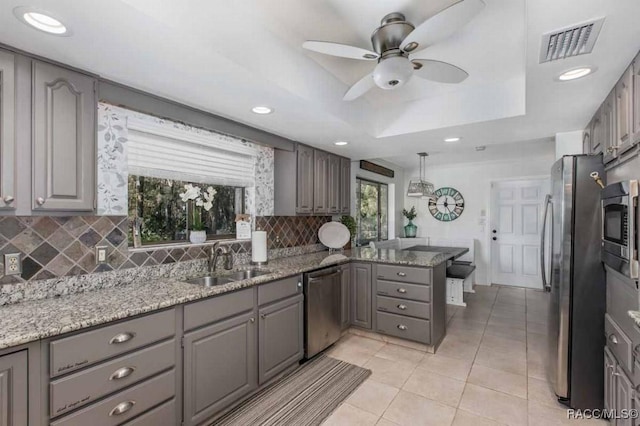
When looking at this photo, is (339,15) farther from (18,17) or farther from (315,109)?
(18,17)

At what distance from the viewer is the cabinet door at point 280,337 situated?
2.34 metres

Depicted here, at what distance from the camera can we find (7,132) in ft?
4.83

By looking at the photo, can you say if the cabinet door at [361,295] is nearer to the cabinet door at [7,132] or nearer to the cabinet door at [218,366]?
the cabinet door at [218,366]

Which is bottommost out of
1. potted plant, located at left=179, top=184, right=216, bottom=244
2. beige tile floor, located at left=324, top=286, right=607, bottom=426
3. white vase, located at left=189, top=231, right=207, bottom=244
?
beige tile floor, located at left=324, top=286, right=607, bottom=426

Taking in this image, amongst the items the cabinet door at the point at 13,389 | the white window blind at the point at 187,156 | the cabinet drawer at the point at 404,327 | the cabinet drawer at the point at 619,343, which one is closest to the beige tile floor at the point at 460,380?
the cabinet drawer at the point at 404,327

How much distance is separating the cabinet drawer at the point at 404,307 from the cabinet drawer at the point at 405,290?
5 centimetres

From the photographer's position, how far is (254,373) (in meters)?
2.26

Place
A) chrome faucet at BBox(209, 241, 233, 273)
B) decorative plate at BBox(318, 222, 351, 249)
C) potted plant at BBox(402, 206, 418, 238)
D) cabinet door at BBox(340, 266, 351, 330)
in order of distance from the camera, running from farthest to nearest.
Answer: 1. potted plant at BBox(402, 206, 418, 238)
2. decorative plate at BBox(318, 222, 351, 249)
3. cabinet door at BBox(340, 266, 351, 330)
4. chrome faucet at BBox(209, 241, 233, 273)

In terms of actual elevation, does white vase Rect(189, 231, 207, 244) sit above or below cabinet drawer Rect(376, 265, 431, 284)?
above

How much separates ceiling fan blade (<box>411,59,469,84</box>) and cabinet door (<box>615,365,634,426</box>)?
1.78m

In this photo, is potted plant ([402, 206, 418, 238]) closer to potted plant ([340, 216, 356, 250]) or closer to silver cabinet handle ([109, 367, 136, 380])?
potted plant ([340, 216, 356, 250])

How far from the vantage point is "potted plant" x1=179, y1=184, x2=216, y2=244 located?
263cm

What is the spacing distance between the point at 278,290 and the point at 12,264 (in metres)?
1.60

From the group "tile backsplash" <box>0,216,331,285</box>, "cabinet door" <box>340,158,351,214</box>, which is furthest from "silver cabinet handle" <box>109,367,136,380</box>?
"cabinet door" <box>340,158,351,214</box>
